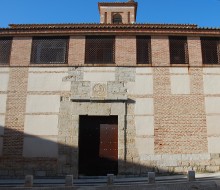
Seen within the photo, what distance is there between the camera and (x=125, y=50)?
10.6 metres

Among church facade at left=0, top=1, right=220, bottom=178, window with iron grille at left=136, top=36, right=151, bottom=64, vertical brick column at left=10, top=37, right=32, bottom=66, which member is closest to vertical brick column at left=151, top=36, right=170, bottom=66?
church facade at left=0, top=1, right=220, bottom=178

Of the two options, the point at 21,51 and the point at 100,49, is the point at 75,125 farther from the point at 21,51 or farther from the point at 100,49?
the point at 21,51

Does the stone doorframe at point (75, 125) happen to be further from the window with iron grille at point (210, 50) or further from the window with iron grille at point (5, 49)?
the window with iron grille at point (210, 50)

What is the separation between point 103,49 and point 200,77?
4044mm

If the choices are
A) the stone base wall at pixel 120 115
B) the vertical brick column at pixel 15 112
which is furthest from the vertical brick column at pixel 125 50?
the vertical brick column at pixel 15 112

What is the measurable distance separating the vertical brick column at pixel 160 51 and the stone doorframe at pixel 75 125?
2.22m

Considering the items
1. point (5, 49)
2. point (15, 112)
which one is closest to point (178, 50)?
point (15, 112)

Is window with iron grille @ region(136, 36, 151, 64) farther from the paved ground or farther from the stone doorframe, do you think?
the paved ground

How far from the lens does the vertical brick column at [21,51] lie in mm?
10445

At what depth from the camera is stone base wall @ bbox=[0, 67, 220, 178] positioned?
955 centimetres

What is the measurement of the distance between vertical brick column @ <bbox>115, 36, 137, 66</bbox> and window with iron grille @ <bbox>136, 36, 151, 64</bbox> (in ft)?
0.58

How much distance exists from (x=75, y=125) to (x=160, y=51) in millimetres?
4502

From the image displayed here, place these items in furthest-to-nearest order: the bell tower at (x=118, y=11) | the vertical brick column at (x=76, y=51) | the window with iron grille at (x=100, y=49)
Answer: the bell tower at (x=118, y=11)
the window with iron grille at (x=100, y=49)
the vertical brick column at (x=76, y=51)

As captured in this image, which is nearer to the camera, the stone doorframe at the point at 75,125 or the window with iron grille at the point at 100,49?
the stone doorframe at the point at 75,125
